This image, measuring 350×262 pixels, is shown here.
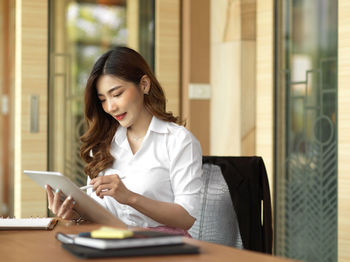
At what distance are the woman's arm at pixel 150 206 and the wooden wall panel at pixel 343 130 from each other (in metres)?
1.20

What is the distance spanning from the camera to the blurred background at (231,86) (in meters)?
3.04

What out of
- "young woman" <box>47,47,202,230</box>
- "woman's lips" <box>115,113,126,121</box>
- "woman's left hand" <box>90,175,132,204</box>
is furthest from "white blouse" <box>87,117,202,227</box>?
"woman's left hand" <box>90,175,132,204</box>

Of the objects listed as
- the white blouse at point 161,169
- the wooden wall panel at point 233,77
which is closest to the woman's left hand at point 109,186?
the white blouse at point 161,169

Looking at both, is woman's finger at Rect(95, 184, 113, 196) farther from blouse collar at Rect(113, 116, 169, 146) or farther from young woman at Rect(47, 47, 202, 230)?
blouse collar at Rect(113, 116, 169, 146)

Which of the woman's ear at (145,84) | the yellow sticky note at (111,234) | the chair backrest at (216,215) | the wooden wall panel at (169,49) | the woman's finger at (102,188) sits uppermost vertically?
the wooden wall panel at (169,49)

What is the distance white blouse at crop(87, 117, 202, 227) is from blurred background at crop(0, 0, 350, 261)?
1.16 metres

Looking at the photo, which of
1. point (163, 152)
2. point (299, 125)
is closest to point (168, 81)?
point (299, 125)

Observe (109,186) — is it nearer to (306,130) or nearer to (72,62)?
(306,130)

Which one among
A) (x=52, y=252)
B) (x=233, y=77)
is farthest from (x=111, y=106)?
(x=233, y=77)

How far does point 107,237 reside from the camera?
46.6 inches

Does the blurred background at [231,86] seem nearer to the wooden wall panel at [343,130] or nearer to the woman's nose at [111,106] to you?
the wooden wall panel at [343,130]

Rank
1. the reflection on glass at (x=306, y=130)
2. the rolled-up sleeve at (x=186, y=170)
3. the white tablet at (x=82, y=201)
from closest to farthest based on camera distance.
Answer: the white tablet at (x=82, y=201) < the rolled-up sleeve at (x=186, y=170) < the reflection on glass at (x=306, y=130)

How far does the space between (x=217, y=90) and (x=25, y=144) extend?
4.04 feet

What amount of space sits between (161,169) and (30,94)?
5.06ft
